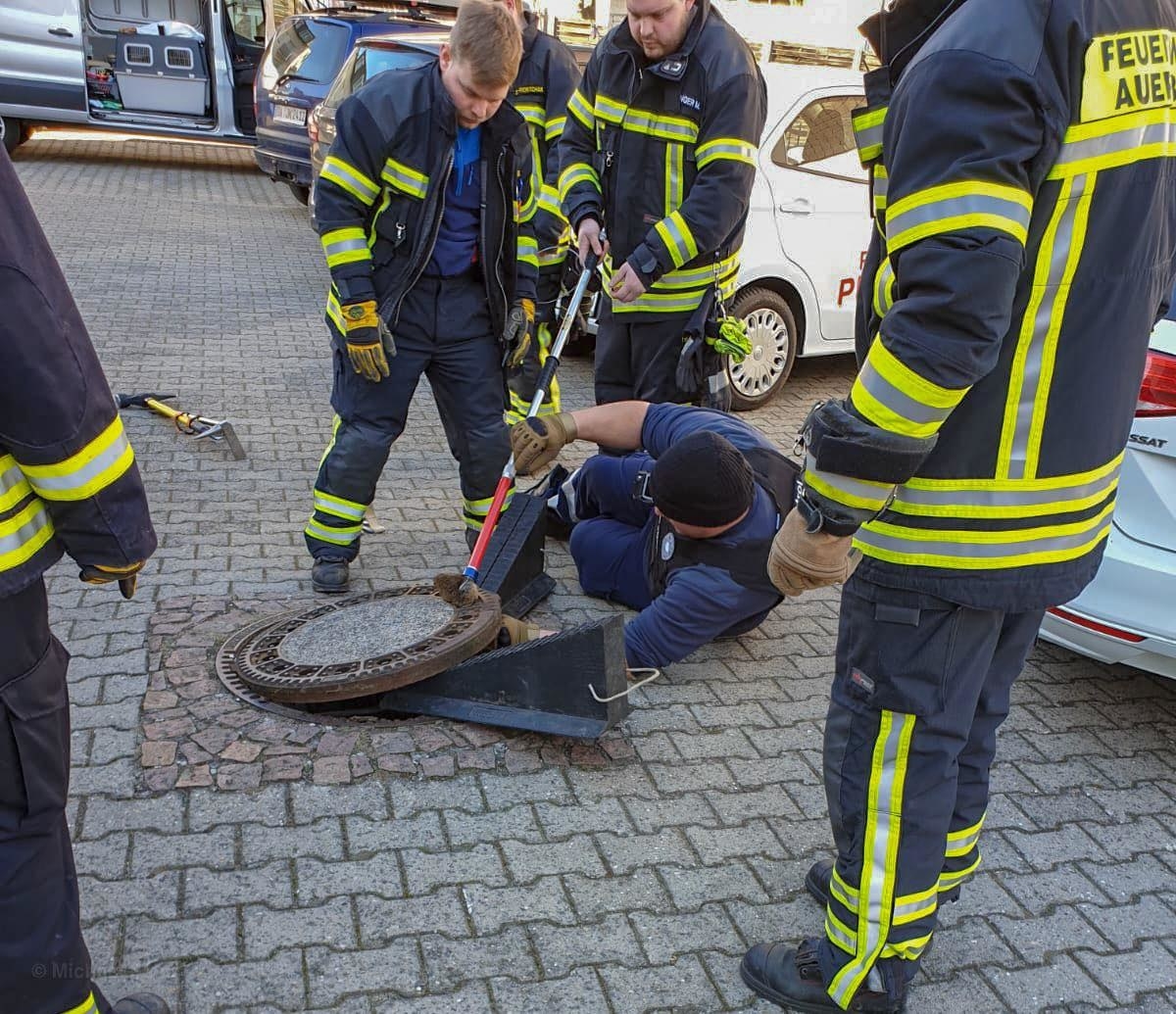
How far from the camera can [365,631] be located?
3.49 meters

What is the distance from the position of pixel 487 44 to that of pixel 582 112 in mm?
1054

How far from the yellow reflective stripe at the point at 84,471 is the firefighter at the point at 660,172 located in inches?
107

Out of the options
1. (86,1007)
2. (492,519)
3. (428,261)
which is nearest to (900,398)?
(86,1007)

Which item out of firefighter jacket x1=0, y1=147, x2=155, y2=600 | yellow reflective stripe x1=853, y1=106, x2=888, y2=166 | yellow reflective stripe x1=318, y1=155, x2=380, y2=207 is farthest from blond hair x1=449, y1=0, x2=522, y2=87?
firefighter jacket x1=0, y1=147, x2=155, y2=600

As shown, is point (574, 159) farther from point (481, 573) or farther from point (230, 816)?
point (230, 816)

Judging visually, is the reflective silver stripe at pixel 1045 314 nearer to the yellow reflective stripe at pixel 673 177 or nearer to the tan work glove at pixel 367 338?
the tan work glove at pixel 367 338

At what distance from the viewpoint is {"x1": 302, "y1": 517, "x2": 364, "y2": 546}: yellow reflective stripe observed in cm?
416

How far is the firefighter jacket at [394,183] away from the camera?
3.76 m

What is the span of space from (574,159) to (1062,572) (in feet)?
10.3

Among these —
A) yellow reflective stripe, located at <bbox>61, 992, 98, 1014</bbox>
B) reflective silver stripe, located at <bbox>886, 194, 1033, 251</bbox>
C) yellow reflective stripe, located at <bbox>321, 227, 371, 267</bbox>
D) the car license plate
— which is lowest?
yellow reflective stripe, located at <bbox>61, 992, 98, 1014</bbox>

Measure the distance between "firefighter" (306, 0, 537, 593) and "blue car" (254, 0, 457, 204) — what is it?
749 centimetres

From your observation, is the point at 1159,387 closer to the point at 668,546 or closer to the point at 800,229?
the point at 668,546

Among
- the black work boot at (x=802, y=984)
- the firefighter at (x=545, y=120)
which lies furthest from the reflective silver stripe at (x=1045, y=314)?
the firefighter at (x=545, y=120)

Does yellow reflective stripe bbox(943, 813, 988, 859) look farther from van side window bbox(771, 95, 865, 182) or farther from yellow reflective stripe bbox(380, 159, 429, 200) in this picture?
van side window bbox(771, 95, 865, 182)
